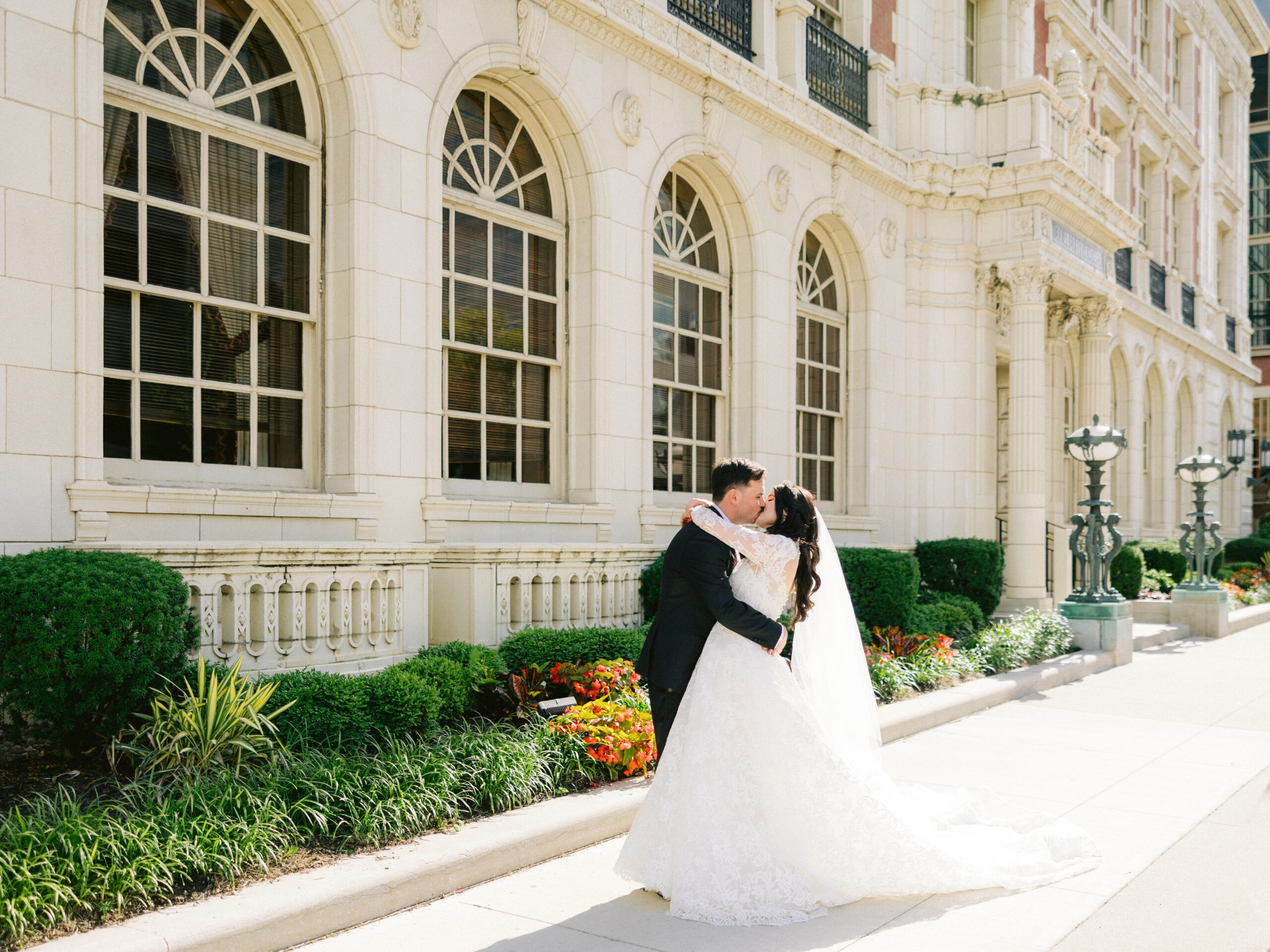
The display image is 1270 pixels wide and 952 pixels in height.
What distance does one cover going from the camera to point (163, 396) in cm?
752

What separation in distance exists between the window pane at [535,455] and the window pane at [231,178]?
3282mm

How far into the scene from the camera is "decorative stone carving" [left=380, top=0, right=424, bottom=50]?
28.4ft

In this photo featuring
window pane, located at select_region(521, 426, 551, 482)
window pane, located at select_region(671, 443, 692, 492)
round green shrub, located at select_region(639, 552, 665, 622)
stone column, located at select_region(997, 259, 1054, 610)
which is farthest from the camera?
stone column, located at select_region(997, 259, 1054, 610)

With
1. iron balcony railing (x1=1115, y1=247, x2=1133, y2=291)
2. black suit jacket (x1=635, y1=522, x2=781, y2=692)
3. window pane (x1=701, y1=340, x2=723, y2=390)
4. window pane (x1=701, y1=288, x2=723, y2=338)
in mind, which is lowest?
black suit jacket (x1=635, y1=522, x2=781, y2=692)

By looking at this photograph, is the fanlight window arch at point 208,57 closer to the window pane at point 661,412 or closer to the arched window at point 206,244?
the arched window at point 206,244

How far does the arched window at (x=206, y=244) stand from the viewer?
7309 mm

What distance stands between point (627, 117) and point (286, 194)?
3.94 metres

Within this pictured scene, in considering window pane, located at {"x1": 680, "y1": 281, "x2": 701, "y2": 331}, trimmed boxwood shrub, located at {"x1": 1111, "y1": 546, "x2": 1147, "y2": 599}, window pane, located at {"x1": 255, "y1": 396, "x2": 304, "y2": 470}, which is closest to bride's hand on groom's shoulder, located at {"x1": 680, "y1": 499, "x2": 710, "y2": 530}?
window pane, located at {"x1": 255, "y1": 396, "x2": 304, "y2": 470}

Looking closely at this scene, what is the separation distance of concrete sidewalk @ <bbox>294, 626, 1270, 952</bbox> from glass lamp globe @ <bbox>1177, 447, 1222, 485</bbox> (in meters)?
10.1

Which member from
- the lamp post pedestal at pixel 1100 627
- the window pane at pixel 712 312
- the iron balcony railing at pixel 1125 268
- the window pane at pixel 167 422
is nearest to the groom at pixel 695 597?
the window pane at pixel 167 422

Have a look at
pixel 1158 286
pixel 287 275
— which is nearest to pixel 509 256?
pixel 287 275

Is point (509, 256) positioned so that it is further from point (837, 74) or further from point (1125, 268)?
point (1125, 268)

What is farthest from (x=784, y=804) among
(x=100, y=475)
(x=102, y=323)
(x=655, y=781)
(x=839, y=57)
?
(x=839, y=57)

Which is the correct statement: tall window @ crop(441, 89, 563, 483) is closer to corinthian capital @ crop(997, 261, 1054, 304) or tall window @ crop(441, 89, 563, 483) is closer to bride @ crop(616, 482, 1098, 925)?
bride @ crop(616, 482, 1098, 925)
